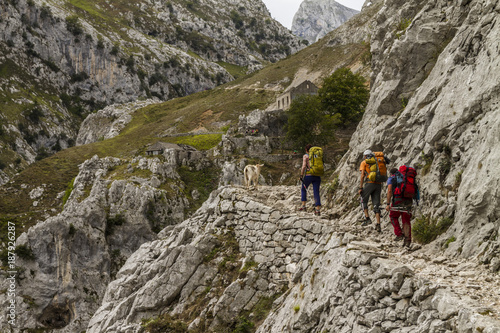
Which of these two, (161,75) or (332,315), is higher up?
A: (161,75)

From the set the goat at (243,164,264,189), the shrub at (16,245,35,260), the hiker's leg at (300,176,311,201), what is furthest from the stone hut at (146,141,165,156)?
the hiker's leg at (300,176,311,201)

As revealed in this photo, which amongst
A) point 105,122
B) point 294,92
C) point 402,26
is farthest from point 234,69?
point 402,26

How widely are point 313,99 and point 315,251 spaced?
116 ft

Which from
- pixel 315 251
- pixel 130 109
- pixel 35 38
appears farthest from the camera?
pixel 35 38

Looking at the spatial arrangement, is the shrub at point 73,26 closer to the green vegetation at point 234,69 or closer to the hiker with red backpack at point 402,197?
the green vegetation at point 234,69

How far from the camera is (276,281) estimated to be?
46.3 feet

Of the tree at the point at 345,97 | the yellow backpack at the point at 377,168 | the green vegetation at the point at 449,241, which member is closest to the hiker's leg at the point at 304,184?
the yellow backpack at the point at 377,168

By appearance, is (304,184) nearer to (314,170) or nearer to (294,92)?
(314,170)

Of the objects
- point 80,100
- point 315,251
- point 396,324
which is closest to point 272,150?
point 315,251

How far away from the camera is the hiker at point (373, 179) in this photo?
12.2m

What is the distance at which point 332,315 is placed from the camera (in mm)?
9148

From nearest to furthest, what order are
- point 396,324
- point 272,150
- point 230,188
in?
point 396,324, point 230,188, point 272,150

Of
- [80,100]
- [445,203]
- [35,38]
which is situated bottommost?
[445,203]

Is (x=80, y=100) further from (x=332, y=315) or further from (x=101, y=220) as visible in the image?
(x=332, y=315)
